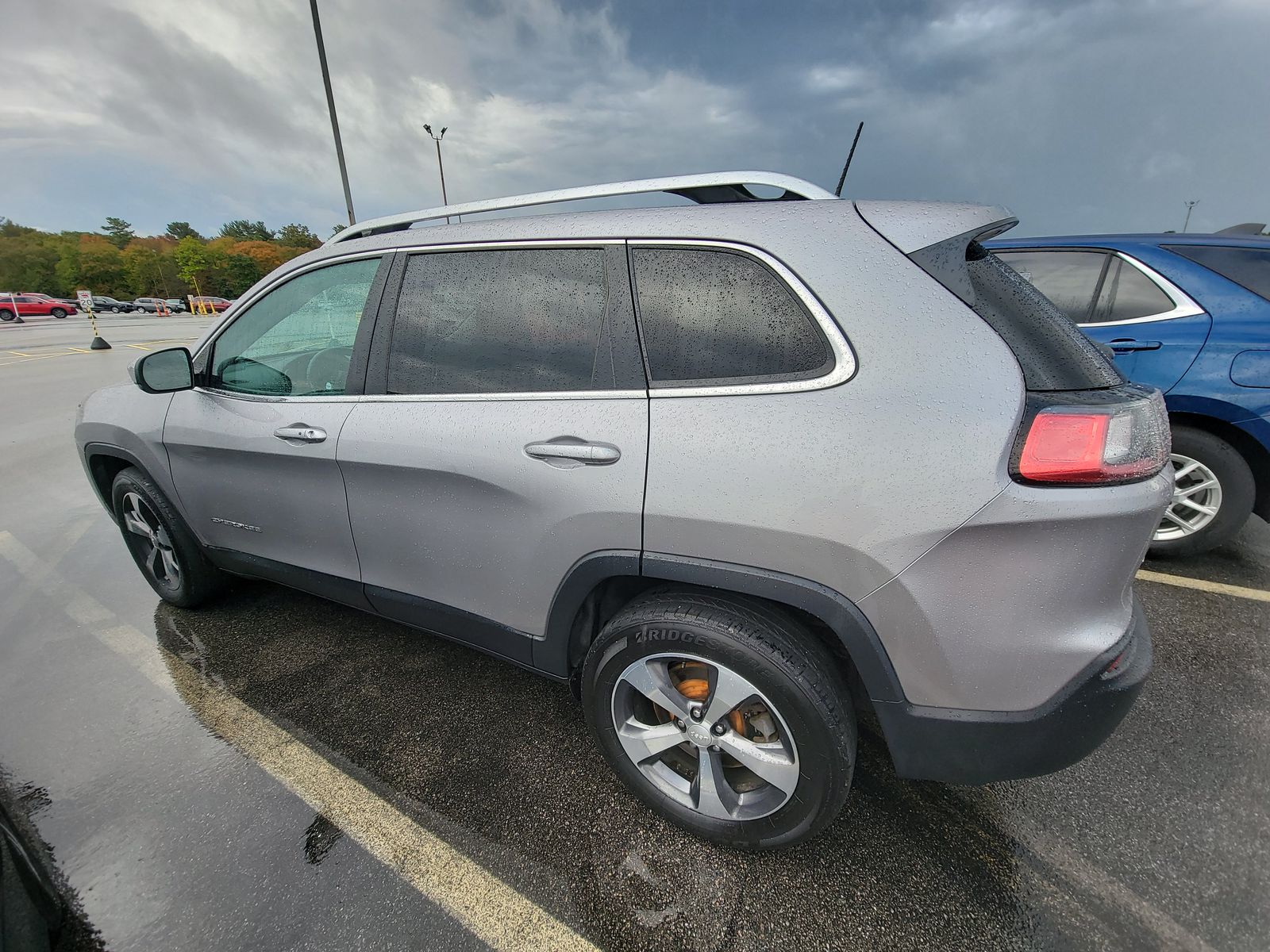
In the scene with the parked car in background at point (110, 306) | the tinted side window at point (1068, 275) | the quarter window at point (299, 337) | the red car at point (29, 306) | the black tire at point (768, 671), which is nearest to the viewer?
the black tire at point (768, 671)

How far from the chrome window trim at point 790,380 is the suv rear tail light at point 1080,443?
1.32 feet

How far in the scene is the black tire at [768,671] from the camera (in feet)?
4.76

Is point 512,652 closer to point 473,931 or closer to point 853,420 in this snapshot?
point 473,931

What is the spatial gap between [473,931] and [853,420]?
161 centimetres

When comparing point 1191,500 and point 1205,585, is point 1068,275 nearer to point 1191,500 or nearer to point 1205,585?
point 1191,500

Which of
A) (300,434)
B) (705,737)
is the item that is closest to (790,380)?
(705,737)

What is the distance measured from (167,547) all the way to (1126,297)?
531cm

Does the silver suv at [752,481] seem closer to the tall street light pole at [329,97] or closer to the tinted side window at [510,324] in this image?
the tinted side window at [510,324]

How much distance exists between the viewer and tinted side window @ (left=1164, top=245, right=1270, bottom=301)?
2934 millimetres

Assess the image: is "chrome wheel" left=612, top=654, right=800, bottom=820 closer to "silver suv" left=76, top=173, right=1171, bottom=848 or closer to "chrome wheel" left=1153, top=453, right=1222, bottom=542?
"silver suv" left=76, top=173, right=1171, bottom=848

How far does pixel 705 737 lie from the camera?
1630 mm

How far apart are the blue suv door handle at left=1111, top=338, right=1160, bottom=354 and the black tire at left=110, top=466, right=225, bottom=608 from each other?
4.88 meters

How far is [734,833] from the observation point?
1659 mm

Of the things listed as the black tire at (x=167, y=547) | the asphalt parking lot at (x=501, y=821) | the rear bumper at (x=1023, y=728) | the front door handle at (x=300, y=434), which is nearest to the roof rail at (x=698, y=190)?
the front door handle at (x=300, y=434)
